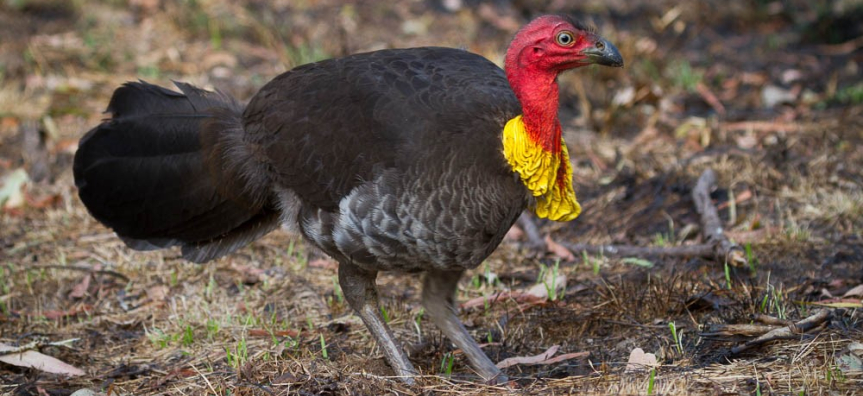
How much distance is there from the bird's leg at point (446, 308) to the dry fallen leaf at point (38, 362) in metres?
1.60

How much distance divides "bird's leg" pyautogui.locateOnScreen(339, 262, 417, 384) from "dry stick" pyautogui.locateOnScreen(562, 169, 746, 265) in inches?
56.6

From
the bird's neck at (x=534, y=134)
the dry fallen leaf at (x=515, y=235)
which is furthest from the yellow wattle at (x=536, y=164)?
the dry fallen leaf at (x=515, y=235)

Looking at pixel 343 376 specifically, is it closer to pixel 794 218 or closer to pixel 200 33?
pixel 794 218

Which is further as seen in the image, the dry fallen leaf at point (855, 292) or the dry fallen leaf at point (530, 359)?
the dry fallen leaf at point (855, 292)

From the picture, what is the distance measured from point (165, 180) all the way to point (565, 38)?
79.2 inches

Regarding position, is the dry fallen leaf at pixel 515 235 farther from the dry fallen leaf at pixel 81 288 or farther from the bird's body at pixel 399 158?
the dry fallen leaf at pixel 81 288

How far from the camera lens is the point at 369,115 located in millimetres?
3945

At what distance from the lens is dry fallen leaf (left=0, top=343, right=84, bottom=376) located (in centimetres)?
423

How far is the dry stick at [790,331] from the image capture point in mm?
3689

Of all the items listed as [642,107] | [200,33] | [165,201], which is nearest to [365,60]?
[165,201]

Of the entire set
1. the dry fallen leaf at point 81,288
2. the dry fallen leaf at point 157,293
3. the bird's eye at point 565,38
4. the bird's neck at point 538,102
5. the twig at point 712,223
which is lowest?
the twig at point 712,223

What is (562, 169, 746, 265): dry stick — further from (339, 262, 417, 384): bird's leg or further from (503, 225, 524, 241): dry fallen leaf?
(339, 262, 417, 384): bird's leg

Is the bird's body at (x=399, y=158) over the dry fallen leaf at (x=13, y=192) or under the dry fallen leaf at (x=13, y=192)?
over

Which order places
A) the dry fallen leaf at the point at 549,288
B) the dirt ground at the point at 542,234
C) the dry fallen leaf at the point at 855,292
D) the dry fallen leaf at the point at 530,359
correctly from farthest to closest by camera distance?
the dry fallen leaf at the point at 549,288
the dry fallen leaf at the point at 855,292
the dry fallen leaf at the point at 530,359
the dirt ground at the point at 542,234
